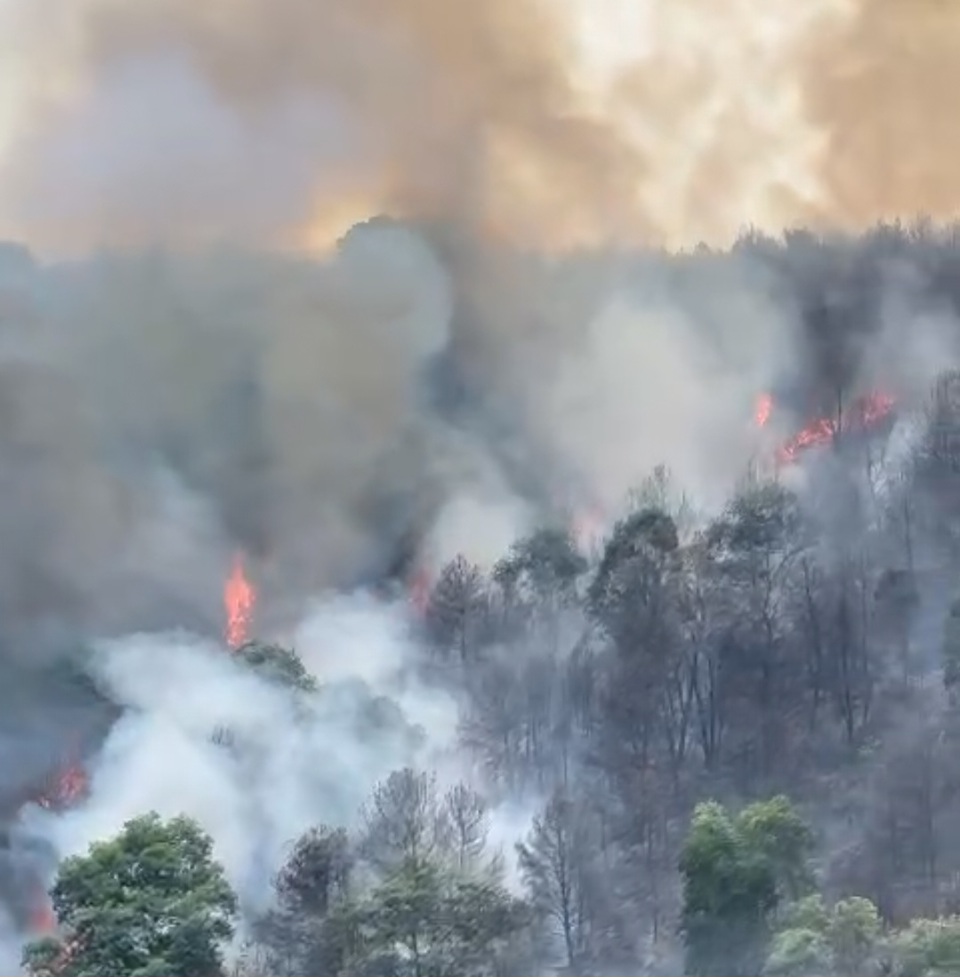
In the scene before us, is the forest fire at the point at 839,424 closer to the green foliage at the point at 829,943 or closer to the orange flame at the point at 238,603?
the orange flame at the point at 238,603

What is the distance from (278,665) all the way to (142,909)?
1168 centimetres

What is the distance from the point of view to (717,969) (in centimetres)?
1495

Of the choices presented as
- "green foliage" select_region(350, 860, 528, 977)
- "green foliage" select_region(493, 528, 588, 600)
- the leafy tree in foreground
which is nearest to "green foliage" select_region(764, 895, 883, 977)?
"green foliage" select_region(350, 860, 528, 977)

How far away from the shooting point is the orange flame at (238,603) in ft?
103

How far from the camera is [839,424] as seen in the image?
114 feet

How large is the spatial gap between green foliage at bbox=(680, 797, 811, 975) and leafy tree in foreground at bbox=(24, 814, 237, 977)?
4.52 metres

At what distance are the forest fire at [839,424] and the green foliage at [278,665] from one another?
40.1 ft

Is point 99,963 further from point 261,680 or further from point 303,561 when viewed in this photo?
point 303,561

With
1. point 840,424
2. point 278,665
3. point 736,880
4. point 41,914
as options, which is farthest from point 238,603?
point 736,880

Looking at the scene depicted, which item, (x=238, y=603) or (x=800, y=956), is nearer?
(x=800, y=956)

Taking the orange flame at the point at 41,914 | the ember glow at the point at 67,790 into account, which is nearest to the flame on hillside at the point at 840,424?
the ember glow at the point at 67,790

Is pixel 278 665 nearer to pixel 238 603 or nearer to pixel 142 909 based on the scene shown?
pixel 238 603

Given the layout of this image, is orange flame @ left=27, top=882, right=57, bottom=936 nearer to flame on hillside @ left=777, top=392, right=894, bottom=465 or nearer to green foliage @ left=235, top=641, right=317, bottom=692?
green foliage @ left=235, top=641, right=317, bottom=692

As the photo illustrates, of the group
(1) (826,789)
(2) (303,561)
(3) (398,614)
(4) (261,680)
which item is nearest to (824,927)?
(1) (826,789)
